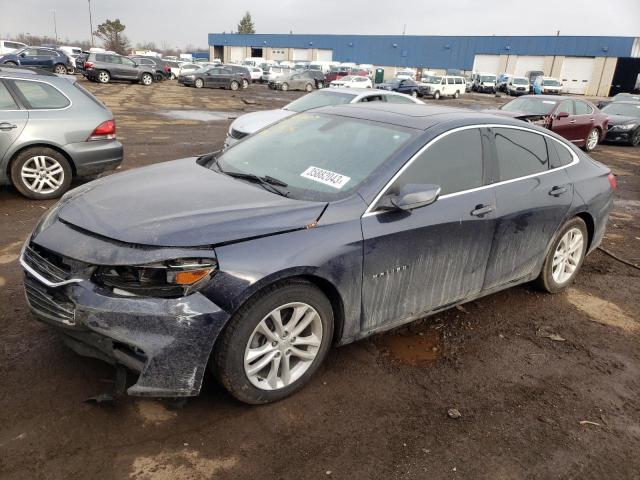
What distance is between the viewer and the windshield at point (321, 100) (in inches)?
423

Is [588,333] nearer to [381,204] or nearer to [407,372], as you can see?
[407,372]

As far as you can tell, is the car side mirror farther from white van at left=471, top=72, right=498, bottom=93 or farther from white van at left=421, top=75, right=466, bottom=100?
white van at left=471, top=72, right=498, bottom=93

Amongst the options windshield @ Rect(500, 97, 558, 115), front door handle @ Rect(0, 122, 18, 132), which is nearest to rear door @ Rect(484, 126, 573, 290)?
front door handle @ Rect(0, 122, 18, 132)

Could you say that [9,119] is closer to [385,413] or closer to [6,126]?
[6,126]

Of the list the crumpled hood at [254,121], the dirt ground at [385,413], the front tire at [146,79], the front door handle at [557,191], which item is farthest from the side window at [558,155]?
the front tire at [146,79]

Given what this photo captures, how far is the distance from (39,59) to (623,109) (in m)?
28.9

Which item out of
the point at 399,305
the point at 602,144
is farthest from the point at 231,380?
the point at 602,144

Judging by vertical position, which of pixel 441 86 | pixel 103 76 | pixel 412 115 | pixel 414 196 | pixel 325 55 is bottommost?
pixel 103 76

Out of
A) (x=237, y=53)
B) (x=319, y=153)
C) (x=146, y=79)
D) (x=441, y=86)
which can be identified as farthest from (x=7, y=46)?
(x=237, y=53)

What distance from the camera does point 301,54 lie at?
80.5 m

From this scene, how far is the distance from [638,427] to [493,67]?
67.7 metres

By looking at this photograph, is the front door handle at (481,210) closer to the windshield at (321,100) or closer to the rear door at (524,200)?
the rear door at (524,200)

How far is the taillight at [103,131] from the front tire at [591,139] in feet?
41.6

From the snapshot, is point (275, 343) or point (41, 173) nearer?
point (275, 343)
